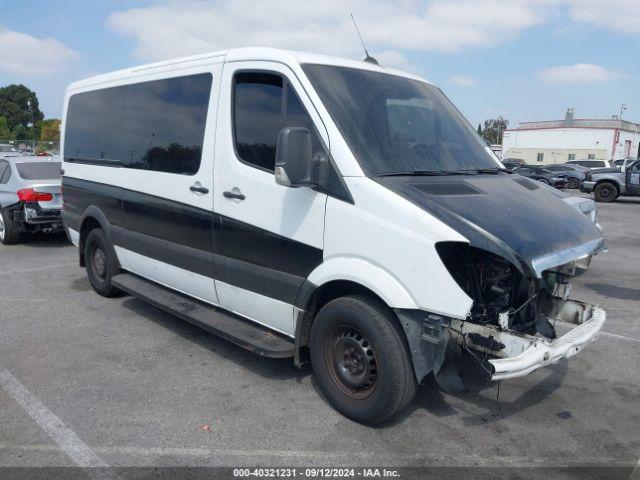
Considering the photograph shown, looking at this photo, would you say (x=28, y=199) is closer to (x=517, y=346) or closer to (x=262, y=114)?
(x=262, y=114)

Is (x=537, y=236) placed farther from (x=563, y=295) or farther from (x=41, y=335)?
(x=41, y=335)

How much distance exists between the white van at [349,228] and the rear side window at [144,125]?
3 cm

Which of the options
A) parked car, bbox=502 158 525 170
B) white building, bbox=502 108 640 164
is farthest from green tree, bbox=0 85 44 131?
parked car, bbox=502 158 525 170

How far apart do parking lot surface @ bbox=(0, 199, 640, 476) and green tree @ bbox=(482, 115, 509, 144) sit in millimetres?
104497

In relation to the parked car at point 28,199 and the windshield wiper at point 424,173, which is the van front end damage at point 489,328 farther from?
the parked car at point 28,199

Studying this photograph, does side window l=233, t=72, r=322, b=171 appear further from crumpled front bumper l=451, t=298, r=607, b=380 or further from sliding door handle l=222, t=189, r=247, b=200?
crumpled front bumper l=451, t=298, r=607, b=380

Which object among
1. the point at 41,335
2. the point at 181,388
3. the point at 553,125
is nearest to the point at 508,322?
the point at 181,388

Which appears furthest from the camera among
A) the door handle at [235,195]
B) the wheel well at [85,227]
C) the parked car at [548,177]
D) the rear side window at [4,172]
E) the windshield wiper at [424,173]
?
the parked car at [548,177]

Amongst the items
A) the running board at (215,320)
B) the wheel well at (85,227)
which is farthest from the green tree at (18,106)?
the running board at (215,320)

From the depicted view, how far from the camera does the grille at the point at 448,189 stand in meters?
3.49

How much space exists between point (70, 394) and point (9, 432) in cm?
58

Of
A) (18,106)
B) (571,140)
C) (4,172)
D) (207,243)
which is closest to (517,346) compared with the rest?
(207,243)

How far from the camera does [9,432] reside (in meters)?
3.59

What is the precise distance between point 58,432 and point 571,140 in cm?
7207
